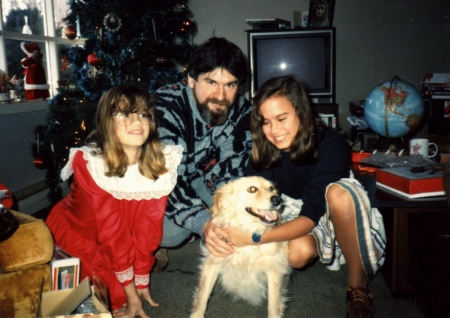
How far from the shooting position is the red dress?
1.67 m

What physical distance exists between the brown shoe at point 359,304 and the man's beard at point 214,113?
1088mm

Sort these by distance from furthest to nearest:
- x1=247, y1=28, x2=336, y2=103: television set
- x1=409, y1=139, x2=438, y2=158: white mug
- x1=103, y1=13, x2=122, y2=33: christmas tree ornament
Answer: x1=247, y1=28, x2=336, y2=103: television set < x1=103, y1=13, x2=122, y2=33: christmas tree ornament < x1=409, y1=139, x2=438, y2=158: white mug

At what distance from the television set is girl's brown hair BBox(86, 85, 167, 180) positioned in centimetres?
272

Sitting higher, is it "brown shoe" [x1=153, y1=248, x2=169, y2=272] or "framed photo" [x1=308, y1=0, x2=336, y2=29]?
"framed photo" [x1=308, y1=0, x2=336, y2=29]

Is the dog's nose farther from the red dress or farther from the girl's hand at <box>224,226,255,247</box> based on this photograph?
the red dress

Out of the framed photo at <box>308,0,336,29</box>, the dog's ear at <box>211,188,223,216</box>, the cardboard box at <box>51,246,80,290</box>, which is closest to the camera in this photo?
the cardboard box at <box>51,246,80,290</box>

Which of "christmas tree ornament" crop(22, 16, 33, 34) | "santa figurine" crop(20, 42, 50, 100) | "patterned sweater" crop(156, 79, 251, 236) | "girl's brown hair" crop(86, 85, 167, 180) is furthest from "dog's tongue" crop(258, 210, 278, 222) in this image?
"christmas tree ornament" crop(22, 16, 33, 34)

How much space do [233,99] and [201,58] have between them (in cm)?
28

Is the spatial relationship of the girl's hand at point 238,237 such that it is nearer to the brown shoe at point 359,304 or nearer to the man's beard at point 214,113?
the brown shoe at point 359,304

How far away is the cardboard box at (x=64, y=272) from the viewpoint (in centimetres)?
154

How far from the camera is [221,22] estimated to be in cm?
480

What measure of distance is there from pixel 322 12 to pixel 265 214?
3.52 meters

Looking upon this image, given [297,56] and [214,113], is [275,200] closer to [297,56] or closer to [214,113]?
[214,113]

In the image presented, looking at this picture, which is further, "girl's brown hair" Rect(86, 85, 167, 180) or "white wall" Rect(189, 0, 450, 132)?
"white wall" Rect(189, 0, 450, 132)
